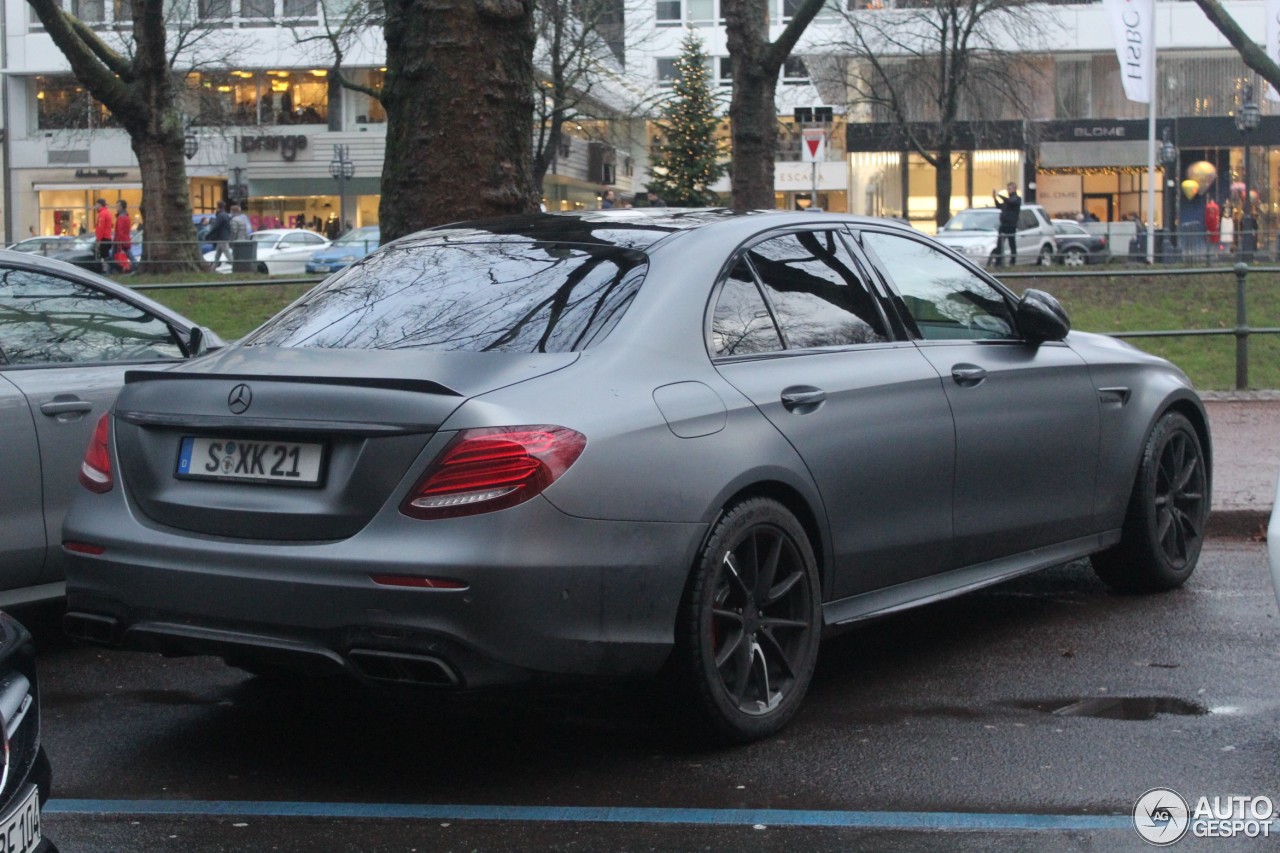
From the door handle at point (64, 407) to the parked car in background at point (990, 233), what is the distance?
25214 millimetres

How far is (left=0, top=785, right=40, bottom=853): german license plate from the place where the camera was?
2707 mm

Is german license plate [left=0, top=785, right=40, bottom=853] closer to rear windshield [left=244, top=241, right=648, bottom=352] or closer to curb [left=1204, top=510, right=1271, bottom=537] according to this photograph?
rear windshield [left=244, top=241, right=648, bottom=352]

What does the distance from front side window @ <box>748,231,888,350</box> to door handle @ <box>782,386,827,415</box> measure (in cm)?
20

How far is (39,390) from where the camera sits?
19.7ft

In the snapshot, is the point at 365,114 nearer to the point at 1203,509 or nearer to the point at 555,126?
the point at 555,126

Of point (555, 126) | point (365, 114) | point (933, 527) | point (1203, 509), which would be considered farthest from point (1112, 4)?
point (365, 114)

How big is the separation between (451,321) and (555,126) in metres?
37.4

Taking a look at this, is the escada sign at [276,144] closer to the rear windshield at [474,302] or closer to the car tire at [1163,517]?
the car tire at [1163,517]

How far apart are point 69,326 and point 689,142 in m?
42.5

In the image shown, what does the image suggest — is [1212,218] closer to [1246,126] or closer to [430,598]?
[1246,126]

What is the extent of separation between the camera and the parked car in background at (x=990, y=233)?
107ft

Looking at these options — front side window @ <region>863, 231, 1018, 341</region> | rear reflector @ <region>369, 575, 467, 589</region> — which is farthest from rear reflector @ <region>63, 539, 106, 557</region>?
front side window @ <region>863, 231, 1018, 341</region>

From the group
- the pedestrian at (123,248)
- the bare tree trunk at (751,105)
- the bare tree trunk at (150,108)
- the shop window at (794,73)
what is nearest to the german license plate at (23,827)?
the bare tree trunk at (751,105)

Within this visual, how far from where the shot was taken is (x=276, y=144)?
6072 centimetres
